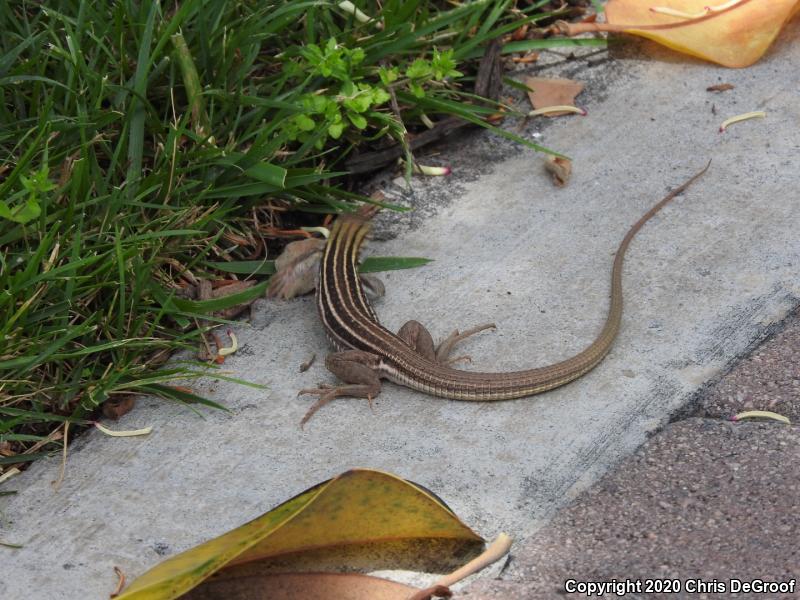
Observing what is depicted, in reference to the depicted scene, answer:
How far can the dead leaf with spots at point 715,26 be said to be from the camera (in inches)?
183

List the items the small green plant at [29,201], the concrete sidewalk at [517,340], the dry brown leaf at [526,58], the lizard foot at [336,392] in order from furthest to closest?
the dry brown leaf at [526,58], the lizard foot at [336,392], the small green plant at [29,201], the concrete sidewalk at [517,340]

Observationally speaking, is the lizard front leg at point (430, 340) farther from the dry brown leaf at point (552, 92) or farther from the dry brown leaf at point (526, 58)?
the dry brown leaf at point (526, 58)

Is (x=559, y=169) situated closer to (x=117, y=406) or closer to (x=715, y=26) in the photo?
(x=715, y=26)

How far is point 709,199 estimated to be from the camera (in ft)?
13.3

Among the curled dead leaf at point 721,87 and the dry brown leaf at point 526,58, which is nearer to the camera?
the curled dead leaf at point 721,87

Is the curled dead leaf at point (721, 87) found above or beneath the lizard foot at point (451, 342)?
above

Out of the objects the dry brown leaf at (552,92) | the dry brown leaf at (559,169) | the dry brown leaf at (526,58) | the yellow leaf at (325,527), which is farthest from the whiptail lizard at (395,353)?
the dry brown leaf at (526,58)

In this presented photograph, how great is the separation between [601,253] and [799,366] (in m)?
0.90

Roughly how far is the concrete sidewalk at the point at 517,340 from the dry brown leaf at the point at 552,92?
0.07 m

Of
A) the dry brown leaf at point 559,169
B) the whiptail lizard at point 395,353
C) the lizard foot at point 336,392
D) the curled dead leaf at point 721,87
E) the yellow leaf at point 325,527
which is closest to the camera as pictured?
the yellow leaf at point 325,527

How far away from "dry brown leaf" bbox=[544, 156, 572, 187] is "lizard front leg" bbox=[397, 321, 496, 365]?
89cm

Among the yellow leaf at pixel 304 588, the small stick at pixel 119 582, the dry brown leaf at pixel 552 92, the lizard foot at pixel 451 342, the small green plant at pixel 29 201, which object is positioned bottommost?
the lizard foot at pixel 451 342

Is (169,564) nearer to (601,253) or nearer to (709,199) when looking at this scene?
(601,253)

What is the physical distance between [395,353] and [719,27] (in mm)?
2383
